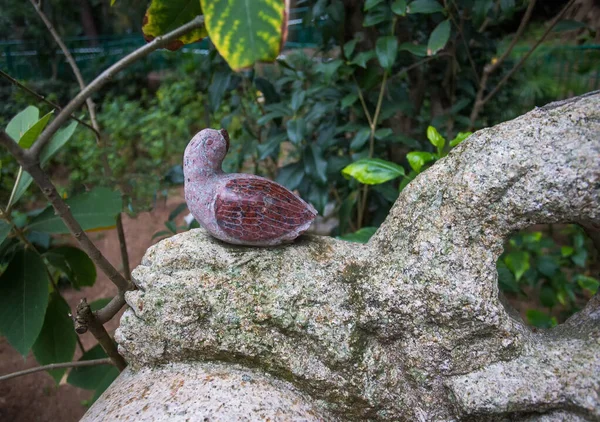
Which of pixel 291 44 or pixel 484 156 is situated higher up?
pixel 484 156

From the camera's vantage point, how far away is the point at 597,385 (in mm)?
690

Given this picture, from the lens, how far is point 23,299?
103 centimetres

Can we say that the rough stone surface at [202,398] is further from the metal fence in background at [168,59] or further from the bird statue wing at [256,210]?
the metal fence in background at [168,59]

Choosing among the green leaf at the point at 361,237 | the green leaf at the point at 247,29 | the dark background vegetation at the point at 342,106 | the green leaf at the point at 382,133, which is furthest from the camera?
the dark background vegetation at the point at 342,106

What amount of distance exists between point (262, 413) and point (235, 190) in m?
0.40

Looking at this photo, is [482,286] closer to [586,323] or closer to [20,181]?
[586,323]

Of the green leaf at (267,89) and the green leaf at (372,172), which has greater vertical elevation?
the green leaf at (267,89)

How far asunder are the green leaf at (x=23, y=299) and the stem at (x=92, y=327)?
16 cm

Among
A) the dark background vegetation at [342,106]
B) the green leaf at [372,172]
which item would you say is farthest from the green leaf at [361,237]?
the green leaf at [372,172]

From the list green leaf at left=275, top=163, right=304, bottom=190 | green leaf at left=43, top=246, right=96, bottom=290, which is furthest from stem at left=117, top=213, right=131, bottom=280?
green leaf at left=275, top=163, right=304, bottom=190

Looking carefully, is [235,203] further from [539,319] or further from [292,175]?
[539,319]

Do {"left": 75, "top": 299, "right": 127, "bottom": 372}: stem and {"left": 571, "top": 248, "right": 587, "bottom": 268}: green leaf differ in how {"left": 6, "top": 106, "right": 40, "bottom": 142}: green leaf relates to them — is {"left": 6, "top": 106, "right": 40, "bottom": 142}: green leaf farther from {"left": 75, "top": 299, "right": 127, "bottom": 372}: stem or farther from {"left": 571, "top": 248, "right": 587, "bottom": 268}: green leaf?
{"left": 571, "top": 248, "right": 587, "bottom": 268}: green leaf

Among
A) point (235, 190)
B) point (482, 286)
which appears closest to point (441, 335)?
point (482, 286)

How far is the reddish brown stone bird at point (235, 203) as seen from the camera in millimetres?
867
